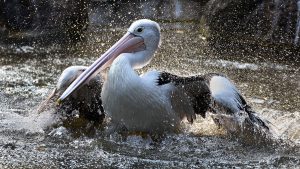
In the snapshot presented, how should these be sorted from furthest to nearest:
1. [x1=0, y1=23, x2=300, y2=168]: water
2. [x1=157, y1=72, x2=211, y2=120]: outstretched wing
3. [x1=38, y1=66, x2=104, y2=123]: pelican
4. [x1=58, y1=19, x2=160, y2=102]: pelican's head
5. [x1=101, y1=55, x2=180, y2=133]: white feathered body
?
[x1=38, y1=66, x2=104, y2=123]: pelican, [x1=58, y1=19, x2=160, y2=102]: pelican's head, [x1=157, y1=72, x2=211, y2=120]: outstretched wing, [x1=101, y1=55, x2=180, y2=133]: white feathered body, [x1=0, y1=23, x2=300, y2=168]: water

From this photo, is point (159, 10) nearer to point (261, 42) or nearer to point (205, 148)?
point (261, 42)

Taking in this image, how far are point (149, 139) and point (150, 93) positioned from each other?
36cm

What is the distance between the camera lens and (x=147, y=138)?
5223 mm

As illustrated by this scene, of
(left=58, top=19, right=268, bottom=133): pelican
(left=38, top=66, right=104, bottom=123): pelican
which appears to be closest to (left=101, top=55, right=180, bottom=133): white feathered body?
(left=58, top=19, right=268, bottom=133): pelican

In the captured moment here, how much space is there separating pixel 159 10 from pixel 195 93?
546 centimetres

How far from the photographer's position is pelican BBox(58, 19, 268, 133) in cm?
509

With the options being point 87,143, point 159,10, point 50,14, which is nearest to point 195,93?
point 87,143

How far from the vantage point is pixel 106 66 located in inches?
215

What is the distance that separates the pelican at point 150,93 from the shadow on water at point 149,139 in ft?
0.53

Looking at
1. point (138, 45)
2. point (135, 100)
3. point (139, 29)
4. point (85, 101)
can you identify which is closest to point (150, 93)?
point (135, 100)

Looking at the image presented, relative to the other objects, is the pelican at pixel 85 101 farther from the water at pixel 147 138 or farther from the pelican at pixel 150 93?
the pelican at pixel 150 93

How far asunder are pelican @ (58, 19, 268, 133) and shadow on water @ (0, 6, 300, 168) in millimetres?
163

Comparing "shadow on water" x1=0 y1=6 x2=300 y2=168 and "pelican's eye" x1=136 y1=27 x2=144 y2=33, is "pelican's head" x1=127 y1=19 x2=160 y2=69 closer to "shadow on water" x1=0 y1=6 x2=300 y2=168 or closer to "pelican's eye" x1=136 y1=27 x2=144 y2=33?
"pelican's eye" x1=136 y1=27 x2=144 y2=33

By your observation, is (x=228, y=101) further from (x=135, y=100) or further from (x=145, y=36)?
(x=145, y=36)
